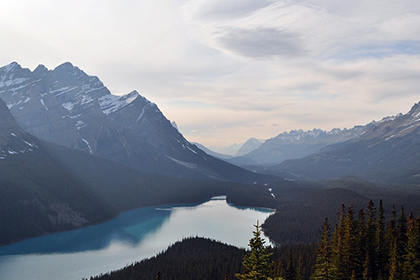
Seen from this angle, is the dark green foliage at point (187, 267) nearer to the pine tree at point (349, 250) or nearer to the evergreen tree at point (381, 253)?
the evergreen tree at point (381, 253)

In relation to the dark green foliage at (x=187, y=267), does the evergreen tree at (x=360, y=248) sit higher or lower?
higher

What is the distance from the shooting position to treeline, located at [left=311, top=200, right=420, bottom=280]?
64250 mm

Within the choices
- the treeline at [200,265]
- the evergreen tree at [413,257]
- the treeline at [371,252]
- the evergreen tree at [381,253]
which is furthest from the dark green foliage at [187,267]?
the evergreen tree at [413,257]

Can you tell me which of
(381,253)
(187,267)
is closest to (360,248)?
(381,253)

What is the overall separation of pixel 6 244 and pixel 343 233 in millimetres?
178807

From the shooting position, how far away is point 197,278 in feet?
394

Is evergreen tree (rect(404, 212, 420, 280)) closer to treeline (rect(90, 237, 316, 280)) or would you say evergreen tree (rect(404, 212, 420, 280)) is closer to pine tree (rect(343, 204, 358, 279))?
pine tree (rect(343, 204, 358, 279))

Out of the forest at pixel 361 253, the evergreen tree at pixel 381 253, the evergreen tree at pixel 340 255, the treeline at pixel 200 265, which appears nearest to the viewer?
the forest at pixel 361 253

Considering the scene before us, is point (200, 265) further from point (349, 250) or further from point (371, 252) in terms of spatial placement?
point (349, 250)

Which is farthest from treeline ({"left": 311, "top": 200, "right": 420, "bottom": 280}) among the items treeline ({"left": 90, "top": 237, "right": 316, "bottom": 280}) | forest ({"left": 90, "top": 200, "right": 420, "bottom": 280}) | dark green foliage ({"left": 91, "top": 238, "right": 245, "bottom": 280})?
dark green foliage ({"left": 91, "top": 238, "right": 245, "bottom": 280})

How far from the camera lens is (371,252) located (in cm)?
7444

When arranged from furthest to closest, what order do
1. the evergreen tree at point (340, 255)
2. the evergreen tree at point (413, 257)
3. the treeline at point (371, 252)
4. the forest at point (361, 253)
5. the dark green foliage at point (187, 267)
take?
the dark green foliage at point (187, 267) → the evergreen tree at point (340, 255) → the treeline at point (371, 252) → the evergreen tree at point (413, 257) → the forest at point (361, 253)

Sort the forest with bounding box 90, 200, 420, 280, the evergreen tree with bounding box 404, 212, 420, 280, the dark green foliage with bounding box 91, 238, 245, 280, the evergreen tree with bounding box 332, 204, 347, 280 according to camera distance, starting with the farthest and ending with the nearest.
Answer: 1. the dark green foliage with bounding box 91, 238, 245, 280
2. the evergreen tree with bounding box 332, 204, 347, 280
3. the evergreen tree with bounding box 404, 212, 420, 280
4. the forest with bounding box 90, 200, 420, 280

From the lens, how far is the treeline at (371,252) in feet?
211
